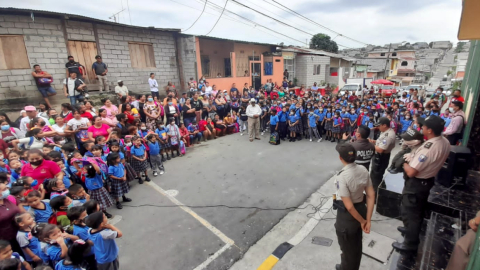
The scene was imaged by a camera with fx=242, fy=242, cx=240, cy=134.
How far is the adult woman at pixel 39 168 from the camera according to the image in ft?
14.3

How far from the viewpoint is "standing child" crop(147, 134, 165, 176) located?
6949mm

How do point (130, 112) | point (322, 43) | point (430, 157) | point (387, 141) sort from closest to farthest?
point (430, 157), point (387, 141), point (130, 112), point (322, 43)

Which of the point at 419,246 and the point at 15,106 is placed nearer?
the point at 419,246

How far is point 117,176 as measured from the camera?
5312 mm

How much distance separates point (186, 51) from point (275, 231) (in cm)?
1212

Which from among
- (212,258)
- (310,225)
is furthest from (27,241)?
(310,225)

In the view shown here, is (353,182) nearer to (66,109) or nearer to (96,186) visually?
(96,186)

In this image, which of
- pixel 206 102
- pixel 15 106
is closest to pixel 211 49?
pixel 206 102

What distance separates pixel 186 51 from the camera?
14.0 m

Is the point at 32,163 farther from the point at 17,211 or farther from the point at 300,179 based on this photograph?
the point at 300,179

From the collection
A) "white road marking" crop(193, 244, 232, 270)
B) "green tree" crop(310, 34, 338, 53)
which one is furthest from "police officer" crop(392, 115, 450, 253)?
"green tree" crop(310, 34, 338, 53)

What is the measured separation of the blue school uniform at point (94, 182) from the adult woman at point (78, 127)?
85.4 inches

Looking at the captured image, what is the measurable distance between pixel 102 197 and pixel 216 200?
2.38 m

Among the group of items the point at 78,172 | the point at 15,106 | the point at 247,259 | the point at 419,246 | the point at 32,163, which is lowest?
the point at 247,259
